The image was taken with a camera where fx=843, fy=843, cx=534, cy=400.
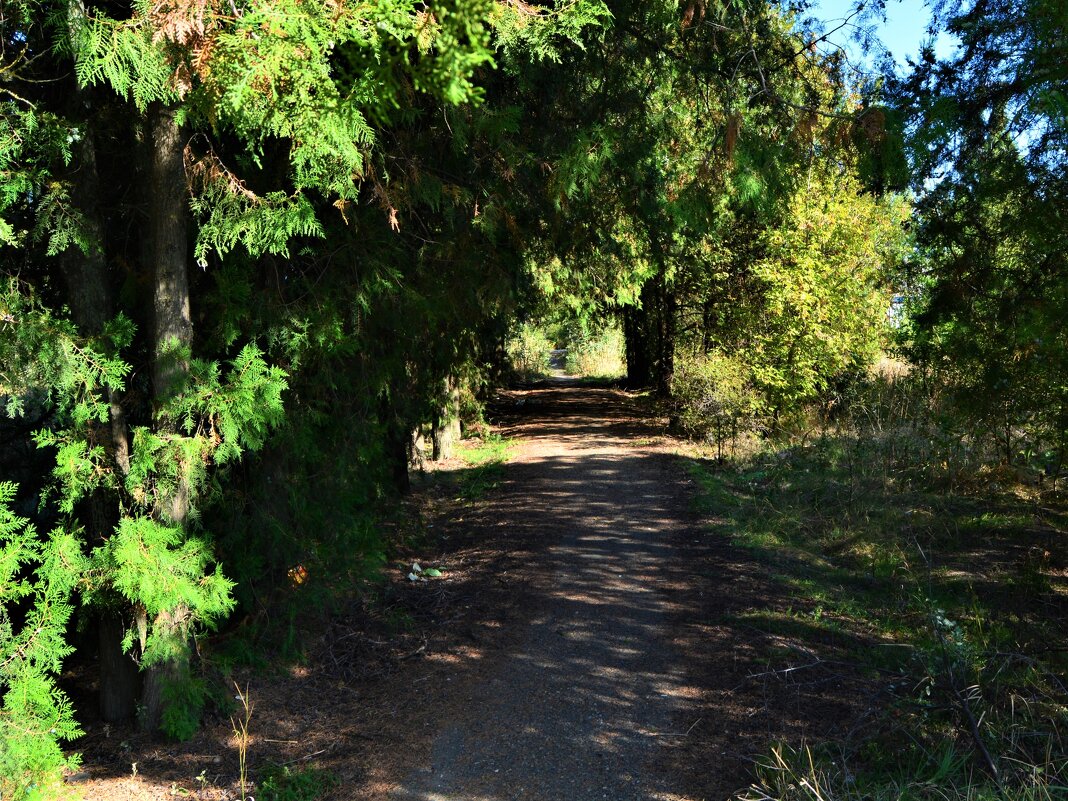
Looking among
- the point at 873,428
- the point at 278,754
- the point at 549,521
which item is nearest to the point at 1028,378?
the point at 873,428

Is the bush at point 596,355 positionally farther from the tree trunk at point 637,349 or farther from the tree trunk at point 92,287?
the tree trunk at point 92,287

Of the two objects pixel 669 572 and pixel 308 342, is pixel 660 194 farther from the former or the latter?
pixel 308 342

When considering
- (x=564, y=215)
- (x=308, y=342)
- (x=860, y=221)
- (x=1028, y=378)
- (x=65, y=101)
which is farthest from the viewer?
(x=860, y=221)

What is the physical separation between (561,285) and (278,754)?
29.3 ft

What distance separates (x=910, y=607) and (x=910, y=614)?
0.16 metres

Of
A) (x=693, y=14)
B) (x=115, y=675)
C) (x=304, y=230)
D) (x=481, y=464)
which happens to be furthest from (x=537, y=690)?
(x=481, y=464)

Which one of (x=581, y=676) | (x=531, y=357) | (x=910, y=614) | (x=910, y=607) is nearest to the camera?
(x=581, y=676)

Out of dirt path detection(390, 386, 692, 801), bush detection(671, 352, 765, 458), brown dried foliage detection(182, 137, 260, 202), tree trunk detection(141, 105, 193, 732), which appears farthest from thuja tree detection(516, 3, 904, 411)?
dirt path detection(390, 386, 692, 801)

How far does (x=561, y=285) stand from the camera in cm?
1303

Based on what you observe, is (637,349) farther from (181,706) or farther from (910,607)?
(181,706)

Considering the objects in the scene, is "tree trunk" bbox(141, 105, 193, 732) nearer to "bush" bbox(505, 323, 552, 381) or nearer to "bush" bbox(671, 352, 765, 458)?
"bush" bbox(671, 352, 765, 458)

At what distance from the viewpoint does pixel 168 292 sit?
531 centimetres

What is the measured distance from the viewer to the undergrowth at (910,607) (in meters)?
4.21

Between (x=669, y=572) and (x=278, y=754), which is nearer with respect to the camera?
(x=278, y=754)
